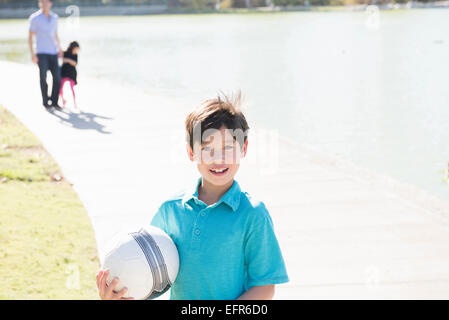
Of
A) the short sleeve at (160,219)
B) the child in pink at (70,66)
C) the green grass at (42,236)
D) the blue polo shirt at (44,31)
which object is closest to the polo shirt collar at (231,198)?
the short sleeve at (160,219)

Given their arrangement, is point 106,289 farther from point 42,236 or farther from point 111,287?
point 42,236

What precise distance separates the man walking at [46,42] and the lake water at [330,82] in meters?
3.83

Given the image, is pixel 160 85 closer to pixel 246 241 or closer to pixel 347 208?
pixel 347 208

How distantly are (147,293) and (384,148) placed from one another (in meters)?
8.89

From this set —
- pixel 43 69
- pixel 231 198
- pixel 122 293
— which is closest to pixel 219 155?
pixel 231 198

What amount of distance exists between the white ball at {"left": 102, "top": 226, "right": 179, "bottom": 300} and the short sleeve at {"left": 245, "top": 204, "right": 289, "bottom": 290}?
33 centimetres

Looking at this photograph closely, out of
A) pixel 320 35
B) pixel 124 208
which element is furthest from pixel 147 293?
pixel 320 35

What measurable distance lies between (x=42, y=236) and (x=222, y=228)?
3.96 m

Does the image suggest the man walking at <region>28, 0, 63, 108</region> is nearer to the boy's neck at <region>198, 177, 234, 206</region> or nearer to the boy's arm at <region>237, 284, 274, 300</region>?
the boy's neck at <region>198, 177, 234, 206</region>

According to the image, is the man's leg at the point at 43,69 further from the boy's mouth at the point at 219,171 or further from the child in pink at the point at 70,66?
the boy's mouth at the point at 219,171

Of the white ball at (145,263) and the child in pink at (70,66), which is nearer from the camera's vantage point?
the white ball at (145,263)

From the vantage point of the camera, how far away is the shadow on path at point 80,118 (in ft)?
37.3

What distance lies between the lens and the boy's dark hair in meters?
2.62

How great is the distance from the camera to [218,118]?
2621 mm
